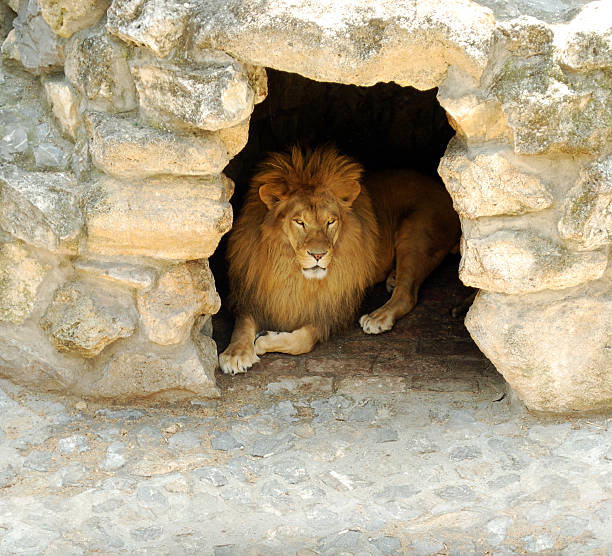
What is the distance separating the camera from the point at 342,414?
13.1 feet

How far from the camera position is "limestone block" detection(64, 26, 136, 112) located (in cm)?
336

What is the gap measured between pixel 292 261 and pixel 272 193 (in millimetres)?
422

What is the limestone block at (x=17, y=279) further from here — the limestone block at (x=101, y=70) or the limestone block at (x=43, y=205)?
the limestone block at (x=101, y=70)

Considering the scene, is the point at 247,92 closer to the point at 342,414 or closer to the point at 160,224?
the point at 160,224

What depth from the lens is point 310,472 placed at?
3.52 m

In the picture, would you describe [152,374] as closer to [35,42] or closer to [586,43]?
[35,42]

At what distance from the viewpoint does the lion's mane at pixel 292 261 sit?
484 cm

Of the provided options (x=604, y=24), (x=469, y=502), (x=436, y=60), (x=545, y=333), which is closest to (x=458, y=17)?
(x=436, y=60)

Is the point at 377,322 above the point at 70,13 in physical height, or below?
below

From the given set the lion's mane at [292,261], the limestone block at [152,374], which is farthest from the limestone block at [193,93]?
the lion's mane at [292,261]

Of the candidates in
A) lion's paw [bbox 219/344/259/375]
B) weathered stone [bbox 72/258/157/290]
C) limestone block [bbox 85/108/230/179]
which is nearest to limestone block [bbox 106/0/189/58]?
limestone block [bbox 85/108/230/179]

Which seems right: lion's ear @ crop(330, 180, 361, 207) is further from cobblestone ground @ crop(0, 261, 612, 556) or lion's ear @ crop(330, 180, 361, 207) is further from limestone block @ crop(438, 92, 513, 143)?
limestone block @ crop(438, 92, 513, 143)

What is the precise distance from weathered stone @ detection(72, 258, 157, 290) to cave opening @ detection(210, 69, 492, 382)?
1329 mm

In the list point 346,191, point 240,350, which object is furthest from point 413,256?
point 240,350
